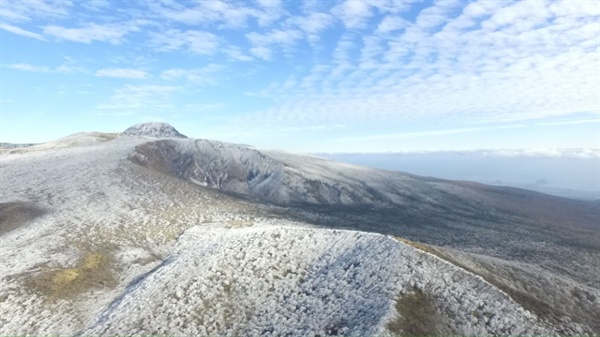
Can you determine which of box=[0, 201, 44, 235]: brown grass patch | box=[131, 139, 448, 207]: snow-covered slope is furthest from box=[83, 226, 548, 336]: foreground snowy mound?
box=[131, 139, 448, 207]: snow-covered slope

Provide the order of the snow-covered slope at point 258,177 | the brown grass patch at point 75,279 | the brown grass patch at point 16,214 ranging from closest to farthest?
1. the brown grass patch at point 75,279
2. the brown grass patch at point 16,214
3. the snow-covered slope at point 258,177

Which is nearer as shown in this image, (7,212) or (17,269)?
(17,269)

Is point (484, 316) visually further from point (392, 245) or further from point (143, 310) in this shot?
point (143, 310)

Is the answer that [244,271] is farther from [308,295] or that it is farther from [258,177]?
[258,177]

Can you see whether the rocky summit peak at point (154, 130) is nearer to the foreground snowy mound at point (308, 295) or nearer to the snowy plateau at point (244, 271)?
the snowy plateau at point (244, 271)

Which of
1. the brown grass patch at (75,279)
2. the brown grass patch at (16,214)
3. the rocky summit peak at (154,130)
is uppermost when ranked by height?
the rocky summit peak at (154,130)

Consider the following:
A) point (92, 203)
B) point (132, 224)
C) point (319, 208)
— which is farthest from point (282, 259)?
point (319, 208)

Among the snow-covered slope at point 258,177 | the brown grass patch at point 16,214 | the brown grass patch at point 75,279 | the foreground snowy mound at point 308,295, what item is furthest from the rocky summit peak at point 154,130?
the foreground snowy mound at point 308,295

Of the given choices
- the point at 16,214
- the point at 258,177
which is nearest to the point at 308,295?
the point at 16,214
